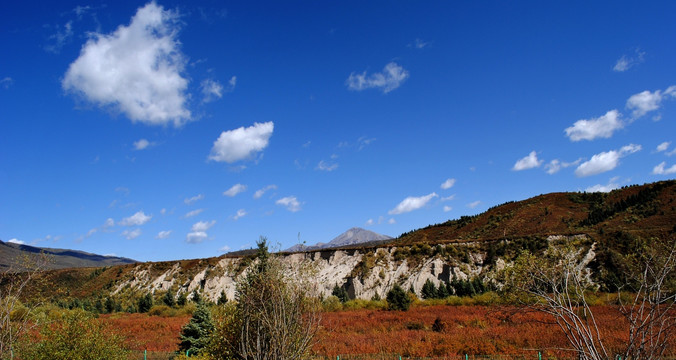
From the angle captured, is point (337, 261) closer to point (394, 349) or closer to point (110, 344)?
point (394, 349)

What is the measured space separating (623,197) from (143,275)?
85006mm

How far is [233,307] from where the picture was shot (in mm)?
12625

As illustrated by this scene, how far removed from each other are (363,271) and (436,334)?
27599 mm

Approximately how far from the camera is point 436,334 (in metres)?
23.1

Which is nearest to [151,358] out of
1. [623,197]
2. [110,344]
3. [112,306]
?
[110,344]

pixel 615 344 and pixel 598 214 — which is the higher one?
pixel 598 214

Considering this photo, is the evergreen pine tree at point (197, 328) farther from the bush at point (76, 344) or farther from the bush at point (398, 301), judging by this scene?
the bush at point (398, 301)

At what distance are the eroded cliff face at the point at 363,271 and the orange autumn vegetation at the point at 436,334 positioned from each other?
474 inches

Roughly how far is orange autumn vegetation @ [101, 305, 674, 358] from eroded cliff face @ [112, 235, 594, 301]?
12052 millimetres

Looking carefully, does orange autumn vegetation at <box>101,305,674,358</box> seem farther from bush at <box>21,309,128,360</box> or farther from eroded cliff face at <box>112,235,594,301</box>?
eroded cliff face at <box>112,235,594,301</box>

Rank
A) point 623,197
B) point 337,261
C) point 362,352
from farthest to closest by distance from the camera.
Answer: point 623,197 → point 337,261 → point 362,352

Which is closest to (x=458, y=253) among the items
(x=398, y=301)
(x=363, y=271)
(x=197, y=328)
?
(x=363, y=271)

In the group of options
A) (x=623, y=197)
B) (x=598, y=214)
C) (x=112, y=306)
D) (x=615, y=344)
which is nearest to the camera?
(x=615, y=344)

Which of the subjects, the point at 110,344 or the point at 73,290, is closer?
the point at 110,344
